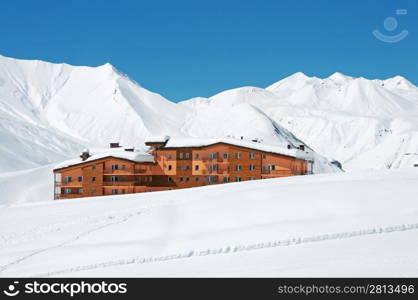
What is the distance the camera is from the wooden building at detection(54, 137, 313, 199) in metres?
58.1

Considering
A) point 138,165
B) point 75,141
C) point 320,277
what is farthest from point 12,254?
point 75,141

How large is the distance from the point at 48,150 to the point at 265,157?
401 feet

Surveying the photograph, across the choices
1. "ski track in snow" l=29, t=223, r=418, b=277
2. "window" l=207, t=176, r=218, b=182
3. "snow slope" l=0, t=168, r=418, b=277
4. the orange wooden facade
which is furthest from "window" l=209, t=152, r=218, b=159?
"ski track in snow" l=29, t=223, r=418, b=277

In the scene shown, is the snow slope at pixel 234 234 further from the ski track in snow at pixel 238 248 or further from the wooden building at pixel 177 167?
the wooden building at pixel 177 167

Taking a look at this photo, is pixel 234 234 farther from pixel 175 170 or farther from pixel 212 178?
pixel 175 170

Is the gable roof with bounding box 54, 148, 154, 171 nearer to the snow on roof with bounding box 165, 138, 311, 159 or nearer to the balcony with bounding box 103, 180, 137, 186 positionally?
the balcony with bounding box 103, 180, 137, 186

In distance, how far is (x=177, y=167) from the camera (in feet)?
199

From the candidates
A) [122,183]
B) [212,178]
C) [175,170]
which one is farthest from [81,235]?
[175,170]

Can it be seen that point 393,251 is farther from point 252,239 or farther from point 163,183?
point 163,183

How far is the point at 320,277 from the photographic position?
49.5ft

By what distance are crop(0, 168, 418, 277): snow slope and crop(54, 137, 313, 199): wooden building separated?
22.3 metres

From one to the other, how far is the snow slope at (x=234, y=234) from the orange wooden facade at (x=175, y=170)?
22.3 meters

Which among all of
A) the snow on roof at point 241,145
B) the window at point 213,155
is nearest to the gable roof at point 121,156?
the snow on roof at point 241,145

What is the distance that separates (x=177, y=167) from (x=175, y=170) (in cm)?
41
